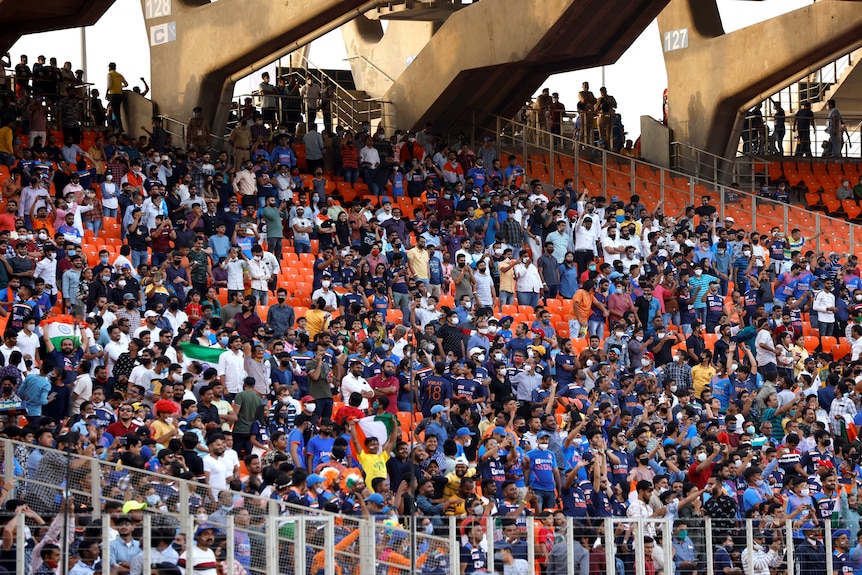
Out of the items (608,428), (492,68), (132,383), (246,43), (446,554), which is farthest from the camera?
(492,68)

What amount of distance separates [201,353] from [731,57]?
16.8m

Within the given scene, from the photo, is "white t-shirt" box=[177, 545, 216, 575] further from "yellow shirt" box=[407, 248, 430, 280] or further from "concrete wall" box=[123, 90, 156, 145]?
"concrete wall" box=[123, 90, 156, 145]

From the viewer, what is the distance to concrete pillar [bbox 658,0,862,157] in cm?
2881

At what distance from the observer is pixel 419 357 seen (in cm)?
1817

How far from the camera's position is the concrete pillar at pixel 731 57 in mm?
28812

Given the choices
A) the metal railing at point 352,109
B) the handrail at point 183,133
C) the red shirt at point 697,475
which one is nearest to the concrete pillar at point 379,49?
the metal railing at point 352,109

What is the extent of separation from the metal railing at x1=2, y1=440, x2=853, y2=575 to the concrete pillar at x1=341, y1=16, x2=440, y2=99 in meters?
22.7

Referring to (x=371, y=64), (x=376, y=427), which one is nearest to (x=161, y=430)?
(x=376, y=427)

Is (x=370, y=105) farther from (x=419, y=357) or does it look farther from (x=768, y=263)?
(x=419, y=357)

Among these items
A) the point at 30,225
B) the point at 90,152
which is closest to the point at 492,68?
the point at 90,152

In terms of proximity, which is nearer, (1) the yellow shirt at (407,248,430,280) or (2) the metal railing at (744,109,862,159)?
(1) the yellow shirt at (407,248,430,280)

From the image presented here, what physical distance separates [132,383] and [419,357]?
3864 millimetres

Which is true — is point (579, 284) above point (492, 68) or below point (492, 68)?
below

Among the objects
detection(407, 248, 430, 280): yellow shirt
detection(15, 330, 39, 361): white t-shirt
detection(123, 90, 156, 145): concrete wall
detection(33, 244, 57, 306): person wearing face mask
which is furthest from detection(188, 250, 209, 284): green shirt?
detection(123, 90, 156, 145): concrete wall
